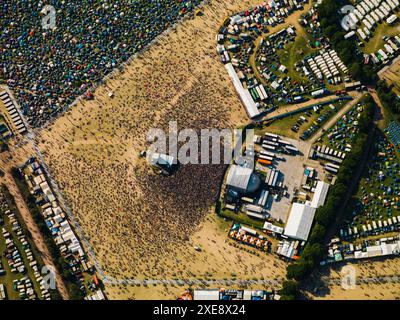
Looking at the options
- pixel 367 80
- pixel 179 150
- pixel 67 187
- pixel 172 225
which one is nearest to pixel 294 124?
pixel 367 80

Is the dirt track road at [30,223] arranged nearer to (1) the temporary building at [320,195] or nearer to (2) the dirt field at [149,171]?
(2) the dirt field at [149,171]
